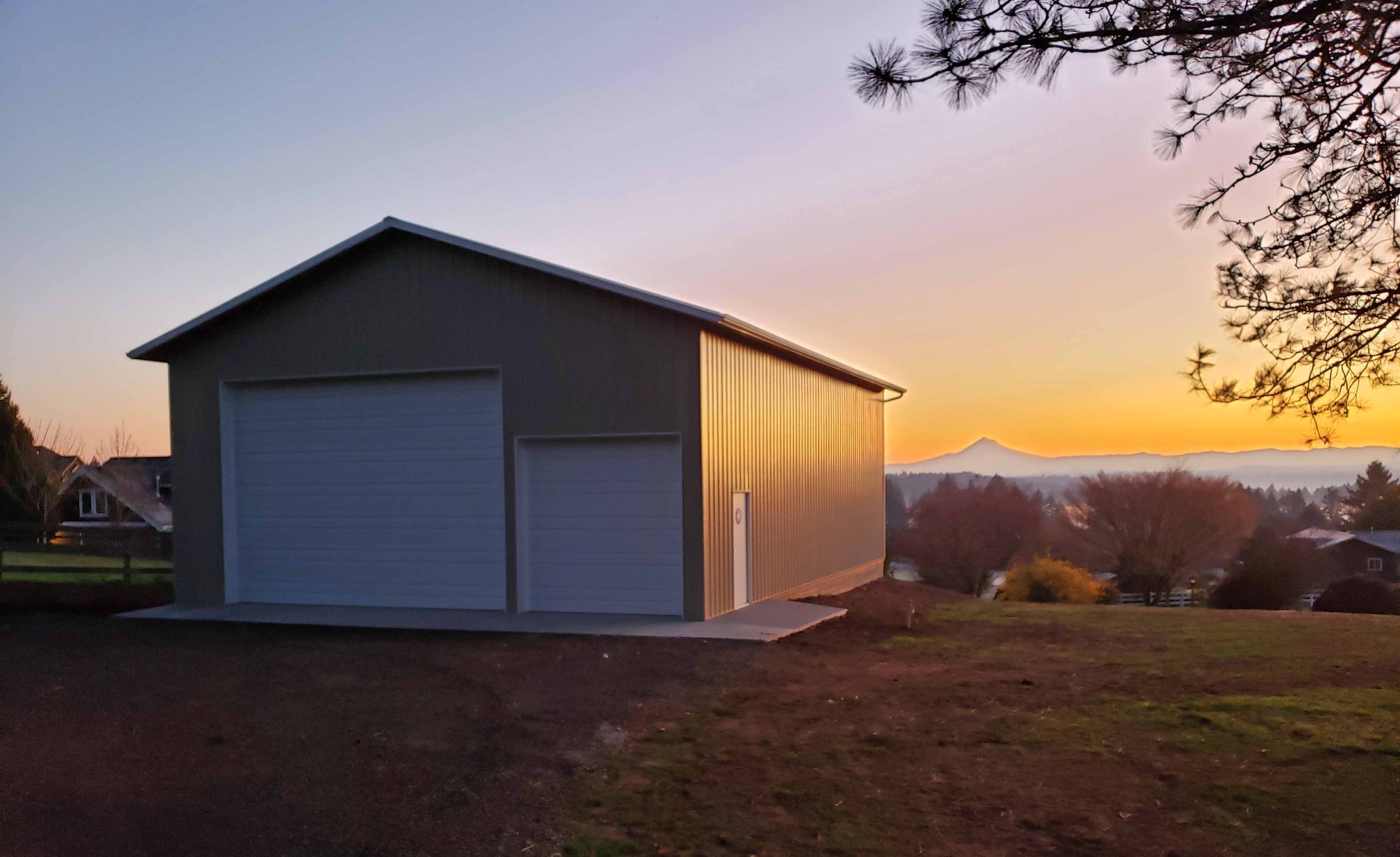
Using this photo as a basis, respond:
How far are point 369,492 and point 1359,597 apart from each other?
23.7m

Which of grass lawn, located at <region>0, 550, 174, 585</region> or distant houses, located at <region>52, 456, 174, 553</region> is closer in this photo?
grass lawn, located at <region>0, 550, 174, 585</region>

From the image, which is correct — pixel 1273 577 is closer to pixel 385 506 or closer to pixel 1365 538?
pixel 1365 538

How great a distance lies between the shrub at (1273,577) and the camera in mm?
31752

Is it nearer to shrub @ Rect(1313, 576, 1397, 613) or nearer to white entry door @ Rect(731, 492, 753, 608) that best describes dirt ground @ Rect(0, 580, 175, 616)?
white entry door @ Rect(731, 492, 753, 608)

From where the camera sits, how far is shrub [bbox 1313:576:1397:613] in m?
24.1

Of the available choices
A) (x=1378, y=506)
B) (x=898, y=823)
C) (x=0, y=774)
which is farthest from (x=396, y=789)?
(x=1378, y=506)

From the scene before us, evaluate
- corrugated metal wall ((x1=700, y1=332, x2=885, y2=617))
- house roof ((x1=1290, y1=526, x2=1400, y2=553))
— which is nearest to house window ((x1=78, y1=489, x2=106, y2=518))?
corrugated metal wall ((x1=700, y1=332, x2=885, y2=617))

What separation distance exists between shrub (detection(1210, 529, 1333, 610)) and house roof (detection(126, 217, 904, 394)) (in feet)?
77.8

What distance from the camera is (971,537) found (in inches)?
1857

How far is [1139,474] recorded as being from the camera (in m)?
45.9

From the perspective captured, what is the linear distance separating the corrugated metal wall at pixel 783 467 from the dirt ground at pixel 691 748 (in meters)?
2.73

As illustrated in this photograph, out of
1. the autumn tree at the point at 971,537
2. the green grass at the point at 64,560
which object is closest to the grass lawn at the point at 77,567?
the green grass at the point at 64,560

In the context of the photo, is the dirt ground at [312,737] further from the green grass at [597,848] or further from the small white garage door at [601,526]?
the small white garage door at [601,526]

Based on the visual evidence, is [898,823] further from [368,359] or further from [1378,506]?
[1378,506]
